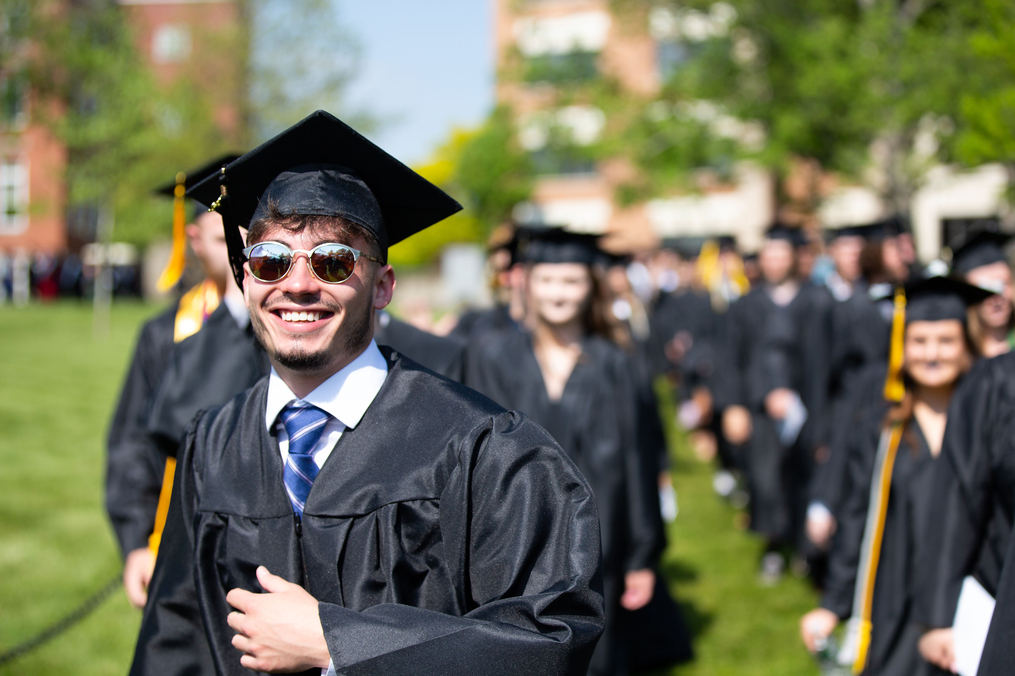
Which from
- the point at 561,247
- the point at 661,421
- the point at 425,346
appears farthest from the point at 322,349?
the point at 661,421

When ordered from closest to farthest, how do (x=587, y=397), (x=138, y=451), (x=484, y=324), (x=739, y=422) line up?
(x=138, y=451), (x=587, y=397), (x=484, y=324), (x=739, y=422)

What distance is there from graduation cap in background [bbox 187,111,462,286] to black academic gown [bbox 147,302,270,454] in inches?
33.6

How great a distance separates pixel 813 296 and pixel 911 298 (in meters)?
3.32

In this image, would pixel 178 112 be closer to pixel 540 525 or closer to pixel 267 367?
pixel 267 367

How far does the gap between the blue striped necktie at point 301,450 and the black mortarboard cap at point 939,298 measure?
2.53 meters

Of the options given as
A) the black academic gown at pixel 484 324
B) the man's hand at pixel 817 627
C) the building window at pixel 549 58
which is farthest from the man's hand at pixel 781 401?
the building window at pixel 549 58

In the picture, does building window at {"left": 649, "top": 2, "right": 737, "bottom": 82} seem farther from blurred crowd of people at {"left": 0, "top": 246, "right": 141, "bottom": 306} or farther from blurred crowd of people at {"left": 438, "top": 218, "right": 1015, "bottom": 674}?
blurred crowd of people at {"left": 0, "top": 246, "right": 141, "bottom": 306}

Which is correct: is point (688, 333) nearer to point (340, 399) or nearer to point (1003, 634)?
point (1003, 634)

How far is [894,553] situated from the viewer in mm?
3416

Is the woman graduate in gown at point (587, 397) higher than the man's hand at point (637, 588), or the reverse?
the woman graduate in gown at point (587, 397)

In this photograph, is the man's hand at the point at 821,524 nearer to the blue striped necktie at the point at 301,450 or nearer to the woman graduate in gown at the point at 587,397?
the woman graduate in gown at the point at 587,397

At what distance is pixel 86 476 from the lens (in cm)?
876

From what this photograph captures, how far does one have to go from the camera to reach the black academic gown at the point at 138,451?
363 cm

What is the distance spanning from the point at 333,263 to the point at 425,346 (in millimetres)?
1574
